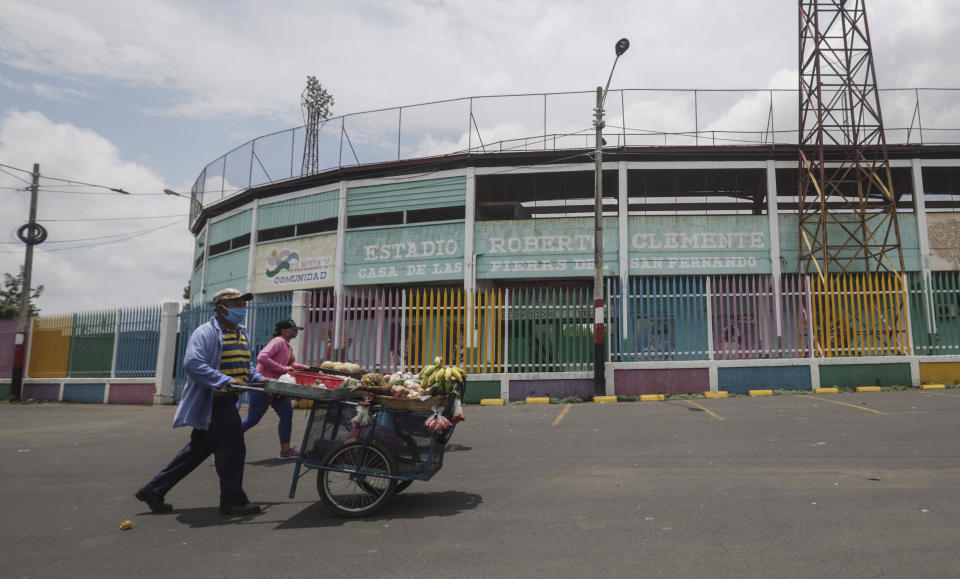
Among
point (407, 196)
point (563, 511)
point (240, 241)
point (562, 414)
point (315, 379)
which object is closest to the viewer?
point (563, 511)

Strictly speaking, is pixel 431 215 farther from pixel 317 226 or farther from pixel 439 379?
pixel 439 379

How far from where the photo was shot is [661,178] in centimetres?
2312

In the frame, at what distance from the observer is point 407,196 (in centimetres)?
2214

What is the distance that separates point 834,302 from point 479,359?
8.05 m

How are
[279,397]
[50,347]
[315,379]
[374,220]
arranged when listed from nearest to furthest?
[315,379] < [279,397] < [50,347] < [374,220]

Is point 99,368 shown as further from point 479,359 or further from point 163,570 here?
point 163,570

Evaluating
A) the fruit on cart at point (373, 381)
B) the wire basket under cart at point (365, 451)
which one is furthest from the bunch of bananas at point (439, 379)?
the fruit on cart at point (373, 381)

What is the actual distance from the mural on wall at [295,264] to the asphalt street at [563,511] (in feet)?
46.6

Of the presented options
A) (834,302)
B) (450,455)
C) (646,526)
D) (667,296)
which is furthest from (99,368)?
(834,302)

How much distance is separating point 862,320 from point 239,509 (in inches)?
535

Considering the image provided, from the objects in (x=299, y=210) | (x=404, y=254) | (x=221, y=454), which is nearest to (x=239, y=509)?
(x=221, y=454)

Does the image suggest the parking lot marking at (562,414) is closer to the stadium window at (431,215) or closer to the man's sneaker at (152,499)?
the man's sneaker at (152,499)

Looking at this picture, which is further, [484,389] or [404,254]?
[404,254]

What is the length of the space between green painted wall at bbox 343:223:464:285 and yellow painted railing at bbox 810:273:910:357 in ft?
Result: 37.6
